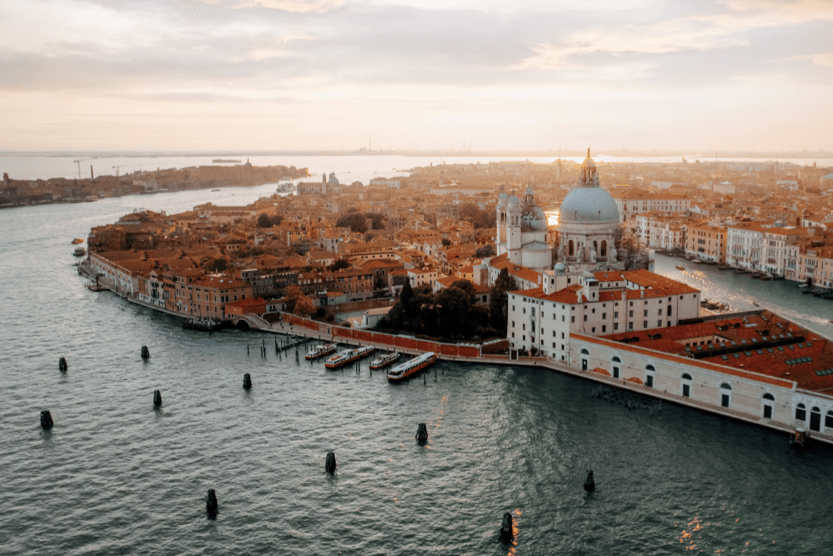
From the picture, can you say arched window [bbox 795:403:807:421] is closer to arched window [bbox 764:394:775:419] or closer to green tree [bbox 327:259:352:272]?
arched window [bbox 764:394:775:419]

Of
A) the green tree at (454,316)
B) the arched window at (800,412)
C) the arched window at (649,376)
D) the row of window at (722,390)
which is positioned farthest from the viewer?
the green tree at (454,316)

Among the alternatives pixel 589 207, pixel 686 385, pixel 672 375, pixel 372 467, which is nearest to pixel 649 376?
pixel 672 375

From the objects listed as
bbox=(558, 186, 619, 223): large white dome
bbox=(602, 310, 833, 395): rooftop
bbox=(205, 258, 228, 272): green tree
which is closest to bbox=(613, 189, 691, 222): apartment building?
bbox=(558, 186, 619, 223): large white dome

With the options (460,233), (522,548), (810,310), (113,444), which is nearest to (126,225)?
(460,233)

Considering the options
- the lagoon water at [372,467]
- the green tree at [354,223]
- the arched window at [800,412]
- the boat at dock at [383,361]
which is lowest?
the lagoon water at [372,467]

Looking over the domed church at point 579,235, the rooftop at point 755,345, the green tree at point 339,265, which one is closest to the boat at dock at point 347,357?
the rooftop at point 755,345

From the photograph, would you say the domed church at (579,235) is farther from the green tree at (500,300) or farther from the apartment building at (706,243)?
the apartment building at (706,243)

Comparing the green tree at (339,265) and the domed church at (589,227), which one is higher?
the domed church at (589,227)
